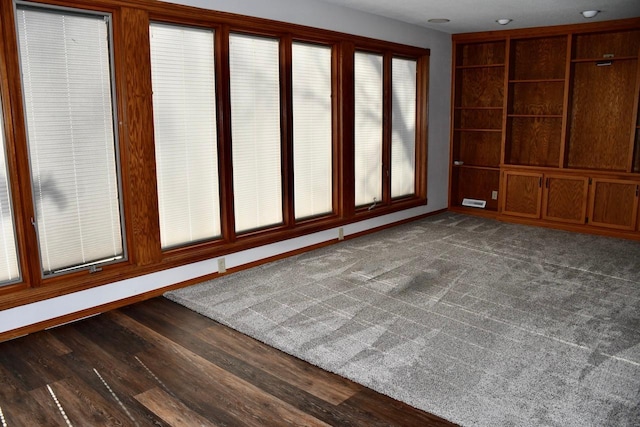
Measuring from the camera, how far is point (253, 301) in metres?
3.89

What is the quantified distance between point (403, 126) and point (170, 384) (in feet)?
15.0

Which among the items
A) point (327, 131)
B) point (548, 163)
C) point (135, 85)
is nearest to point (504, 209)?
point (548, 163)

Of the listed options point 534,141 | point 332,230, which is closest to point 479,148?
point 534,141

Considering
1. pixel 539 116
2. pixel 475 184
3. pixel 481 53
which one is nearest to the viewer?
pixel 539 116

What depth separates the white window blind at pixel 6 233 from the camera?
10.5ft

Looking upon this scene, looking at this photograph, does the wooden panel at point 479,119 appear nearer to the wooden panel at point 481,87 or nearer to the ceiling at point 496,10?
the wooden panel at point 481,87

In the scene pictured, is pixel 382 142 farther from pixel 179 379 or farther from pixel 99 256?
pixel 179 379

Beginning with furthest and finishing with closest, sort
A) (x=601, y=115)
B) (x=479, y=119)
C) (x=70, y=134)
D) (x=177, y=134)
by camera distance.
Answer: (x=479, y=119) < (x=601, y=115) < (x=177, y=134) < (x=70, y=134)

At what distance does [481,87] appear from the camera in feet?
23.0

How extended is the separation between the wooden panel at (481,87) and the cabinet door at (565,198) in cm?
133

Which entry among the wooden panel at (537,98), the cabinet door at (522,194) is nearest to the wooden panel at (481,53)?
the wooden panel at (537,98)

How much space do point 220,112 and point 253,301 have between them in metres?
1.58

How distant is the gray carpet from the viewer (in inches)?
103

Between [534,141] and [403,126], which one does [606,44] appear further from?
[403,126]
